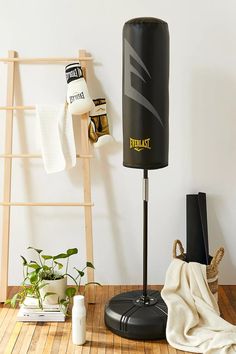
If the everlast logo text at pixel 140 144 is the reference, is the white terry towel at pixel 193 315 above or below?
below

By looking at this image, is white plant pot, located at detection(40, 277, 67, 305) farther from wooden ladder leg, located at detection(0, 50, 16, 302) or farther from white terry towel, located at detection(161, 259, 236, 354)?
white terry towel, located at detection(161, 259, 236, 354)

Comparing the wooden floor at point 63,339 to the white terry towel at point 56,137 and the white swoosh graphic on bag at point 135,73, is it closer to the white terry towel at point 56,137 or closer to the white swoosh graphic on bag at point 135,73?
the white terry towel at point 56,137

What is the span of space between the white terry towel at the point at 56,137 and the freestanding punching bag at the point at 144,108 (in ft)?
1.51

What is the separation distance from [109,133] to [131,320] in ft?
3.63

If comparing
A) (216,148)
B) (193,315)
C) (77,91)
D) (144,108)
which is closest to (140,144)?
(144,108)

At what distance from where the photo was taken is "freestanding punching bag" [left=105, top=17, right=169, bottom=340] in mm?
2998

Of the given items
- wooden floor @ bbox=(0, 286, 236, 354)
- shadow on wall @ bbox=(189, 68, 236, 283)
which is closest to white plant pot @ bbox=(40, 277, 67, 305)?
wooden floor @ bbox=(0, 286, 236, 354)

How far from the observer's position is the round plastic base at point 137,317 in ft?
10.1

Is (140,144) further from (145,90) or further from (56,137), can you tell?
(56,137)

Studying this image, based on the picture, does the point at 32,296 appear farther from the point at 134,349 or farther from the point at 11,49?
the point at 11,49

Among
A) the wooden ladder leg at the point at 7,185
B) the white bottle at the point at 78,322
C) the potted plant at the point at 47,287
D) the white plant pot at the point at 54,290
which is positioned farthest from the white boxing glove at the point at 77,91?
the white bottle at the point at 78,322

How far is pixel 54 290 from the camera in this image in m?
3.35

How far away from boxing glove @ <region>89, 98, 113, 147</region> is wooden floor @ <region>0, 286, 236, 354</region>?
0.96 meters

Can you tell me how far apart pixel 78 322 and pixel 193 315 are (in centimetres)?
58
